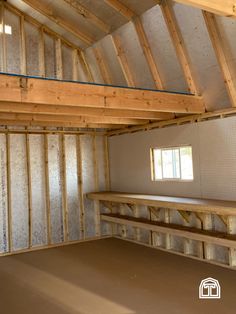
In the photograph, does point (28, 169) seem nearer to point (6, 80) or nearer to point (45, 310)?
point (6, 80)

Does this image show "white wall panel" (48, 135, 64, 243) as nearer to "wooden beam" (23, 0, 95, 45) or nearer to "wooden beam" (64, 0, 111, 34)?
"wooden beam" (23, 0, 95, 45)

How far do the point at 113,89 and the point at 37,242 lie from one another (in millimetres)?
3569

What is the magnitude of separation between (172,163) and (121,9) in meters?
2.70

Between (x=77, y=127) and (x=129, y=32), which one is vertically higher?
(x=129, y=32)

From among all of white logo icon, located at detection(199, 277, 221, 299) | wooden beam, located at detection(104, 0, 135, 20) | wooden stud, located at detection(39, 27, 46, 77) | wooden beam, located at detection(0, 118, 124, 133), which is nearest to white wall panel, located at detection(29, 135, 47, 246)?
wooden beam, located at detection(0, 118, 124, 133)

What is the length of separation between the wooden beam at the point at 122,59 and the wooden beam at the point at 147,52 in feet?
1.82

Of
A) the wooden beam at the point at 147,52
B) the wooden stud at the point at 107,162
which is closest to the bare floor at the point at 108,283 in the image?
the wooden stud at the point at 107,162

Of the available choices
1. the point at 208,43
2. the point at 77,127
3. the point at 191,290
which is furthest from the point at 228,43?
the point at 77,127

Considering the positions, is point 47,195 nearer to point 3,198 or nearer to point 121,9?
point 3,198

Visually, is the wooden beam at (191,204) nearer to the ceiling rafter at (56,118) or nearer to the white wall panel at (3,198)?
the ceiling rafter at (56,118)

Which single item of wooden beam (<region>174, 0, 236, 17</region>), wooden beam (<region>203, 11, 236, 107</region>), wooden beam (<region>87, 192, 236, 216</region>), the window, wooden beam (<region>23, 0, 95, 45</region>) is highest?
wooden beam (<region>23, 0, 95, 45</region>)

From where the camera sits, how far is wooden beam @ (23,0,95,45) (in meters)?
5.67

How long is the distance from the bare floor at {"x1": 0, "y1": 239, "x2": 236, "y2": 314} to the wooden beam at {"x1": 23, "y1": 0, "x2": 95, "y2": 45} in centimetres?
386

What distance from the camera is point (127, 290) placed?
3.94 m
